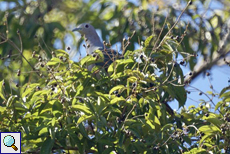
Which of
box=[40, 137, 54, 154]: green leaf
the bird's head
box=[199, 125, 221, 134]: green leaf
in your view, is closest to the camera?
box=[40, 137, 54, 154]: green leaf

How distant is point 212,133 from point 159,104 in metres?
0.41

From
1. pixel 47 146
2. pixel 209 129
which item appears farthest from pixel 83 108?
pixel 209 129

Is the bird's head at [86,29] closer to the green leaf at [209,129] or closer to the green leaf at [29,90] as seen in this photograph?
the green leaf at [29,90]

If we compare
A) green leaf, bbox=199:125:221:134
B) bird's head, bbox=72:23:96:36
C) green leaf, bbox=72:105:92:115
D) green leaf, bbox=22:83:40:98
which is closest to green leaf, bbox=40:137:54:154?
green leaf, bbox=72:105:92:115

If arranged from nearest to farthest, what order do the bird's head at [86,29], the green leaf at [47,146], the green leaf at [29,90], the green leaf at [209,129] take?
1. the green leaf at [47,146]
2. the green leaf at [209,129]
3. the green leaf at [29,90]
4. the bird's head at [86,29]

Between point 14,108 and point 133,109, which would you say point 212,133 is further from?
point 14,108

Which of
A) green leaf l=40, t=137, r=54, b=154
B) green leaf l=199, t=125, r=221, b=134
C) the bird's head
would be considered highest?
the bird's head

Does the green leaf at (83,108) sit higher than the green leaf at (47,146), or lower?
higher

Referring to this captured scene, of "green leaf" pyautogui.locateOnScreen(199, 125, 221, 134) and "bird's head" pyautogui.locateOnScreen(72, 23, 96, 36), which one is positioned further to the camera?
"bird's head" pyautogui.locateOnScreen(72, 23, 96, 36)

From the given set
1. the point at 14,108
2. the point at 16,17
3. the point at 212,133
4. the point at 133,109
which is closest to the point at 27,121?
the point at 14,108

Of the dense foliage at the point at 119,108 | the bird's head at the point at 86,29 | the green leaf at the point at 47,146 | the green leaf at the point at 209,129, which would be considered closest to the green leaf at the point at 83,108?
the dense foliage at the point at 119,108

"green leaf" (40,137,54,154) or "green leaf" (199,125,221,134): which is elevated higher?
"green leaf" (199,125,221,134)

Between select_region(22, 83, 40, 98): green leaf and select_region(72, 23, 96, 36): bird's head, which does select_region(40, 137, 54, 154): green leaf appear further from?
select_region(72, 23, 96, 36): bird's head

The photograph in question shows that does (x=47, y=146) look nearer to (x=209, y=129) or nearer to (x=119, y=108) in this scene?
Answer: (x=119, y=108)
